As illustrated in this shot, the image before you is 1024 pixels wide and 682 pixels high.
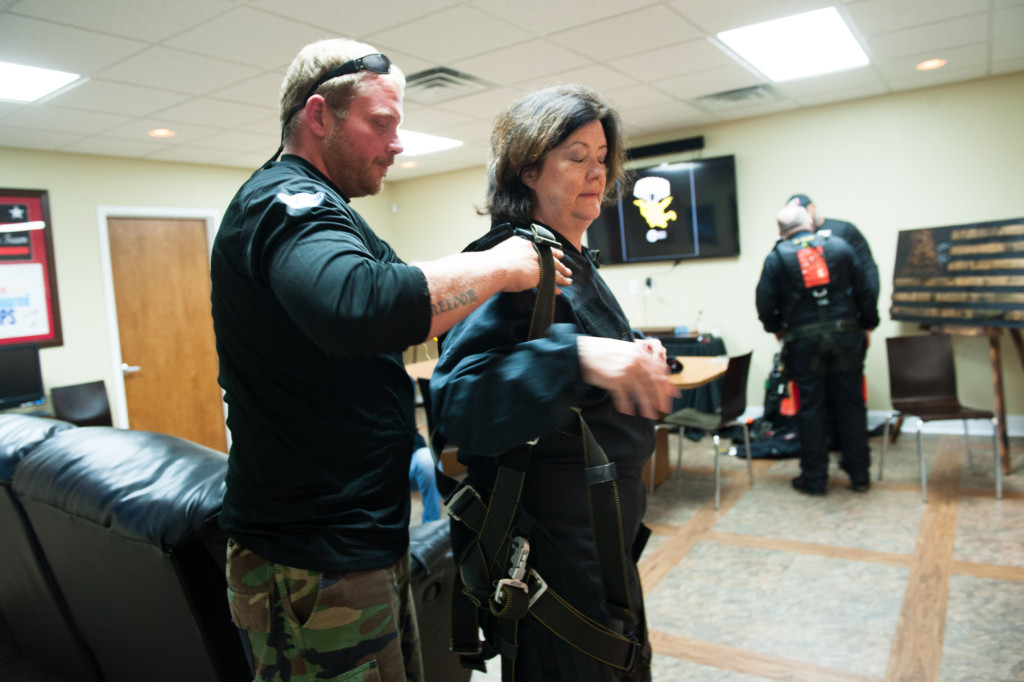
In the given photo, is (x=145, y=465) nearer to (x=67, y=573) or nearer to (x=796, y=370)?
(x=67, y=573)

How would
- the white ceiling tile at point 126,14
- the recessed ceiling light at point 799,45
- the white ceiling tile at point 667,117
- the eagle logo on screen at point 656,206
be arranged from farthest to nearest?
the eagle logo on screen at point 656,206 → the white ceiling tile at point 667,117 → the recessed ceiling light at point 799,45 → the white ceiling tile at point 126,14

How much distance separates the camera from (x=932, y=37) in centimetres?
390

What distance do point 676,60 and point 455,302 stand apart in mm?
3799

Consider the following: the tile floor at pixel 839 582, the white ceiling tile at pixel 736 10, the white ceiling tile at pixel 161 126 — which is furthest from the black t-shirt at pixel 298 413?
the white ceiling tile at pixel 161 126

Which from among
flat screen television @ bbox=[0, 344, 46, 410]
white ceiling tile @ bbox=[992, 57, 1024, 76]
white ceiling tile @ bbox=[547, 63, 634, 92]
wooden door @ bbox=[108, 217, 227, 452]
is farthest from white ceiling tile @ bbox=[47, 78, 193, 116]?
white ceiling tile @ bbox=[992, 57, 1024, 76]

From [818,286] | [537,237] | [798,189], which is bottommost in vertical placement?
[818,286]

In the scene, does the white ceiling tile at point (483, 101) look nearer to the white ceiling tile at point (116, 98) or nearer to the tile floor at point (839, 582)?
the white ceiling tile at point (116, 98)

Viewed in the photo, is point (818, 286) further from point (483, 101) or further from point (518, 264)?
point (518, 264)

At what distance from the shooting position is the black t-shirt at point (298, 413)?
900 millimetres

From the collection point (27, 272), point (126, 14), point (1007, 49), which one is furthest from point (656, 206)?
point (27, 272)

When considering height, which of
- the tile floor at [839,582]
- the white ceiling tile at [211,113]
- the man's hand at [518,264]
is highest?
the white ceiling tile at [211,113]

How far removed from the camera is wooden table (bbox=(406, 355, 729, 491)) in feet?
12.0

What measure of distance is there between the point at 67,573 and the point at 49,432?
1.31ft

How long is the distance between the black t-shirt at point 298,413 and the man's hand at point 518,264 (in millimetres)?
188
